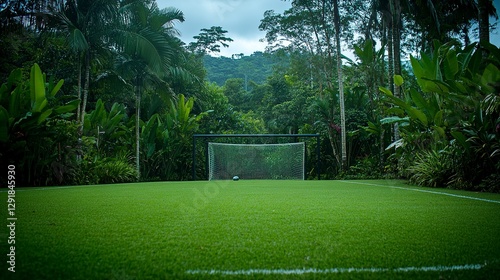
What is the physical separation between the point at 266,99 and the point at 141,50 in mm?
11939

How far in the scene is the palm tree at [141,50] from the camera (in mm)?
10703

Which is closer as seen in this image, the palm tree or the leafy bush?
the leafy bush

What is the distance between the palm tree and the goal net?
2.81m

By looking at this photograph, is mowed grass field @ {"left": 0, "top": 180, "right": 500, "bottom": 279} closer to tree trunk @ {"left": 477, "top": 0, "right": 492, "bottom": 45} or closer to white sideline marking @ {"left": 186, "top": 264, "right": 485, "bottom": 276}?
white sideline marking @ {"left": 186, "top": 264, "right": 485, "bottom": 276}

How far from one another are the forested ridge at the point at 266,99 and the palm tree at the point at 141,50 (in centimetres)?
4

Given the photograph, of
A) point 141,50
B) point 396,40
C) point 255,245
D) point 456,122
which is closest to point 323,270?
point 255,245

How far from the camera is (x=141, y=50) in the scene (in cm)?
1077

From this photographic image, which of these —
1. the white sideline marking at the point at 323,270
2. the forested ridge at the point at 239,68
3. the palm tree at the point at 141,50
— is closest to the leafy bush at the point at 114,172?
the palm tree at the point at 141,50

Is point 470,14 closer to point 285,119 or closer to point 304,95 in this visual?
point 304,95

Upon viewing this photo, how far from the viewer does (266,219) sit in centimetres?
262

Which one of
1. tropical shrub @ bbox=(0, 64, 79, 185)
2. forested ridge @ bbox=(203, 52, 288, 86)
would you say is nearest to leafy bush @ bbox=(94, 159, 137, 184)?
tropical shrub @ bbox=(0, 64, 79, 185)

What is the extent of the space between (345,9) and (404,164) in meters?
10.4

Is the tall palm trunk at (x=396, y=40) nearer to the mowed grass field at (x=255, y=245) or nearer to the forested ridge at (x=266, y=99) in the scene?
the forested ridge at (x=266, y=99)

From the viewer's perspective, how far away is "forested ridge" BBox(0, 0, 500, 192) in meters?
6.30
